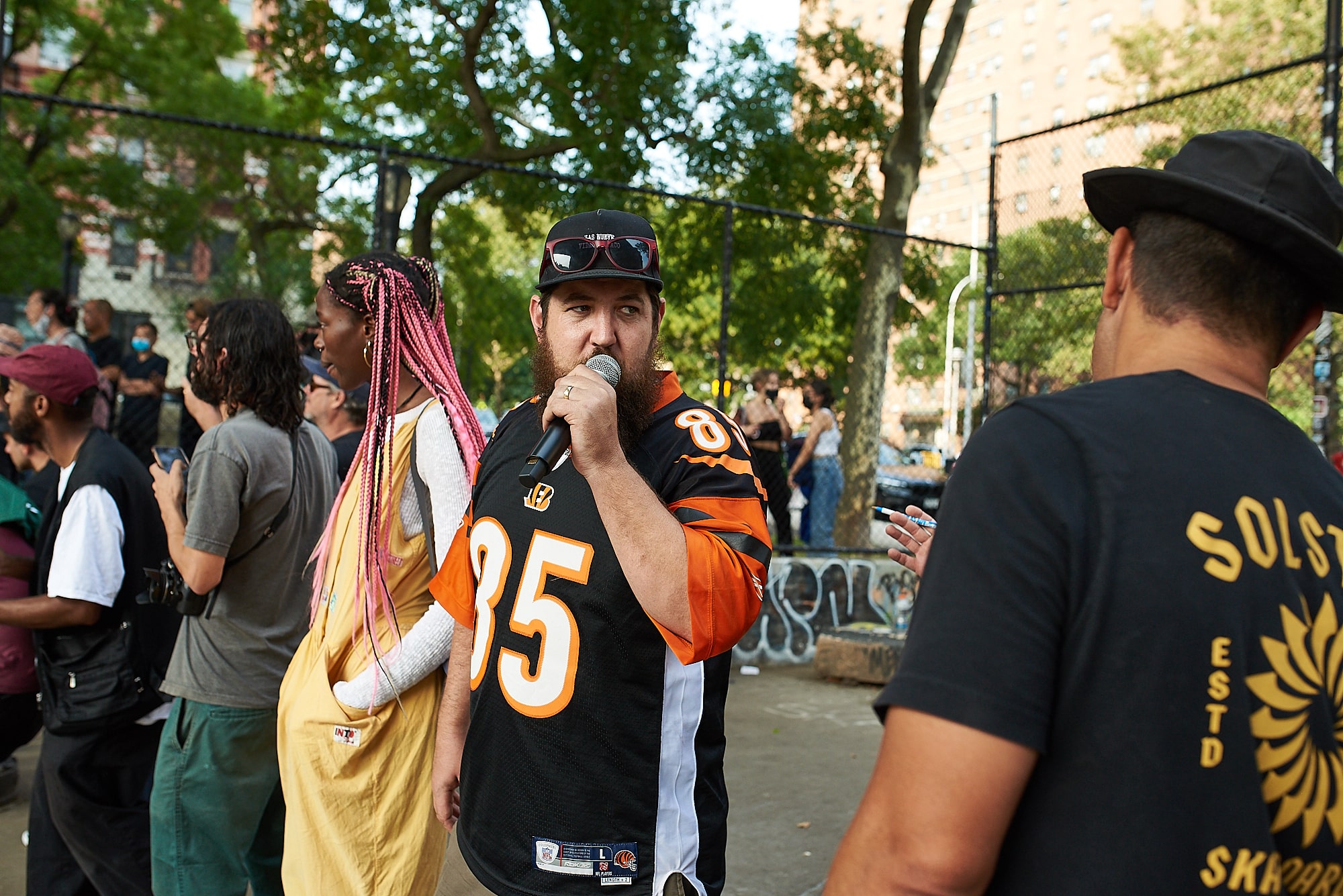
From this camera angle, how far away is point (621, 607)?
6.46 feet

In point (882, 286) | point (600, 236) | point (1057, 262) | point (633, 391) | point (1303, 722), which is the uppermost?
point (882, 286)

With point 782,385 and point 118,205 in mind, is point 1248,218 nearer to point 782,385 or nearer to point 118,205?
point 782,385

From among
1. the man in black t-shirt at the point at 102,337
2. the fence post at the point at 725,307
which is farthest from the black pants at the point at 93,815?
the man in black t-shirt at the point at 102,337

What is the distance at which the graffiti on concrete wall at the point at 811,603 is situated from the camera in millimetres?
8242

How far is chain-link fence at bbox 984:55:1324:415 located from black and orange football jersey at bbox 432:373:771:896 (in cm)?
728

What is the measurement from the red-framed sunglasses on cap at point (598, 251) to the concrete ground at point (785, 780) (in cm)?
290

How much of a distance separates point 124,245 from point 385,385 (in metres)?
21.8

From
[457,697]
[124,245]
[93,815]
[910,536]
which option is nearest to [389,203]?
[93,815]

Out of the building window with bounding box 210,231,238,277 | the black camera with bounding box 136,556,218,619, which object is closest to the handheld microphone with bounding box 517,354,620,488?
the black camera with bounding box 136,556,218,619

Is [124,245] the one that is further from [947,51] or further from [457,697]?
[457,697]

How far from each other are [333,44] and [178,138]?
8.62 ft

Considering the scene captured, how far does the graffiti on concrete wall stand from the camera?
824 cm

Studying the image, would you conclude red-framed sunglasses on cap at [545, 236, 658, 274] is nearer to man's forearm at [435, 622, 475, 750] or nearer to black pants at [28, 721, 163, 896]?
man's forearm at [435, 622, 475, 750]

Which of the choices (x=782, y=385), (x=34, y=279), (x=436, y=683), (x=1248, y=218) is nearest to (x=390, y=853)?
(x=436, y=683)
